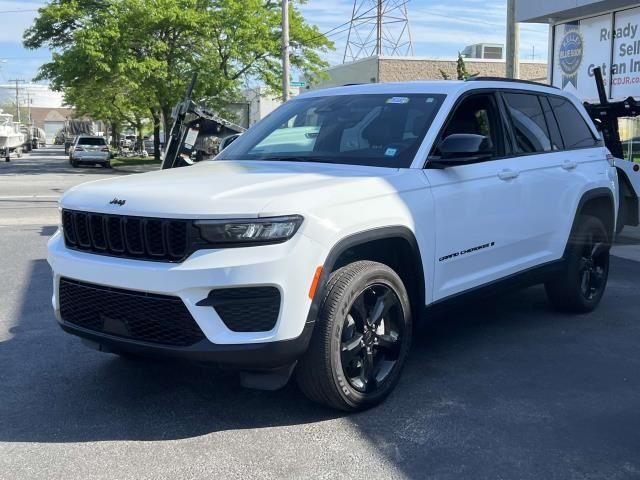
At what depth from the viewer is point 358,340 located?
4.01 metres

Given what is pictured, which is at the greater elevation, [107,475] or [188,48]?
[188,48]

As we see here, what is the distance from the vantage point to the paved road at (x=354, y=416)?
11.4ft

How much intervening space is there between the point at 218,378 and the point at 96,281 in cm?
121

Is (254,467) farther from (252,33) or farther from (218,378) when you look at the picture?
(252,33)

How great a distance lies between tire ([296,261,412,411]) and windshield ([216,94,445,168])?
2.76 feet

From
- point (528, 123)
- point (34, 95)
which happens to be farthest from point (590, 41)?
point (34, 95)

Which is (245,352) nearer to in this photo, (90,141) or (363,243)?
(363,243)

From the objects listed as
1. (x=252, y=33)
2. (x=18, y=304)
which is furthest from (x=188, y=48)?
(x=18, y=304)

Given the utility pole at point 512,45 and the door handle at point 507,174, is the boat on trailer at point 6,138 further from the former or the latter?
the door handle at point 507,174

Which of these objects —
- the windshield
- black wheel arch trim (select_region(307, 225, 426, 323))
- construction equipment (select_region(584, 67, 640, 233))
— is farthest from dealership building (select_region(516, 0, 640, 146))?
black wheel arch trim (select_region(307, 225, 426, 323))

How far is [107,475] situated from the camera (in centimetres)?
338

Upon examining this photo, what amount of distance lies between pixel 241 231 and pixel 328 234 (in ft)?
1.52

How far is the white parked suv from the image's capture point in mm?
3506

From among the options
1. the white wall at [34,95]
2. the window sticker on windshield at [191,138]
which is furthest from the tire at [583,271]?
the white wall at [34,95]
